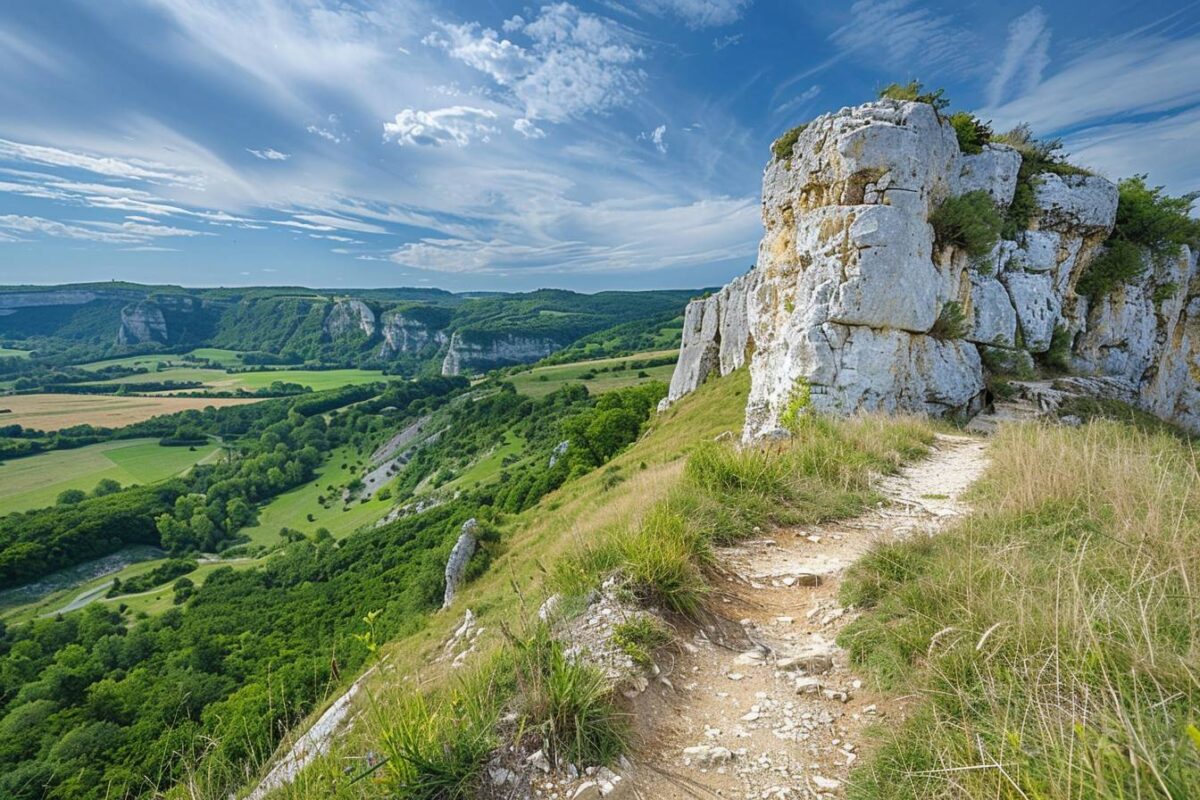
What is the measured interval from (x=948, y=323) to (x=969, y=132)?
686 centimetres

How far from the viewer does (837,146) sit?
14266 mm

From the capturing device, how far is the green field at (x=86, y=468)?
84812mm

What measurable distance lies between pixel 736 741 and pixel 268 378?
224 meters

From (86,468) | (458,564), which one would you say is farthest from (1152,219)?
(86,468)

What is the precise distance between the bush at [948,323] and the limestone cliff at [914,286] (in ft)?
0.21

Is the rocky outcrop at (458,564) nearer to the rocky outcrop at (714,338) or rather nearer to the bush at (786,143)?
the bush at (786,143)

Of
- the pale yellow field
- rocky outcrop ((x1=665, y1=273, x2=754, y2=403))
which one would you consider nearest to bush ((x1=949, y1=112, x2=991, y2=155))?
rocky outcrop ((x1=665, y1=273, x2=754, y2=403))

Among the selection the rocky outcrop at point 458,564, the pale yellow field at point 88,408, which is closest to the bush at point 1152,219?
the rocky outcrop at point 458,564

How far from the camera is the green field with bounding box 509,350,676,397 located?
9638cm

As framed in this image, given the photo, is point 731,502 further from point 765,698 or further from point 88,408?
point 88,408

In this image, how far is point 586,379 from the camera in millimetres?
109125

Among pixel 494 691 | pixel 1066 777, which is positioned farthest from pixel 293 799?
pixel 1066 777

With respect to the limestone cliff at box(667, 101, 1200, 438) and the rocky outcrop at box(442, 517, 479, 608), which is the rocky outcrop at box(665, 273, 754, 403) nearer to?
the limestone cliff at box(667, 101, 1200, 438)

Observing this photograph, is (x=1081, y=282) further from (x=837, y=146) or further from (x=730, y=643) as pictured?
(x=730, y=643)
